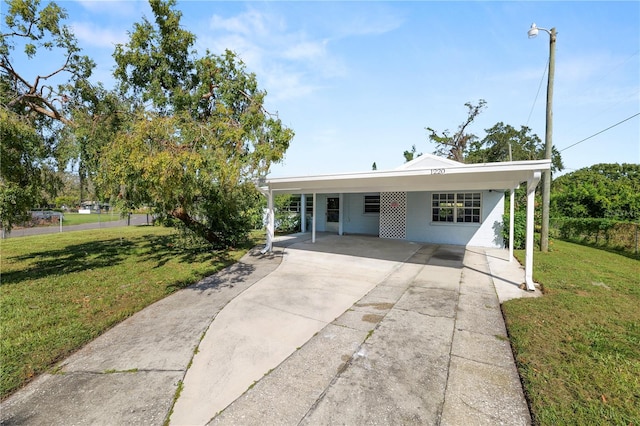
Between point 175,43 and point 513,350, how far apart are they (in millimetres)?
12042

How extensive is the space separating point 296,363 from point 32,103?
988 cm

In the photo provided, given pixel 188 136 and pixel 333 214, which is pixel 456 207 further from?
pixel 188 136

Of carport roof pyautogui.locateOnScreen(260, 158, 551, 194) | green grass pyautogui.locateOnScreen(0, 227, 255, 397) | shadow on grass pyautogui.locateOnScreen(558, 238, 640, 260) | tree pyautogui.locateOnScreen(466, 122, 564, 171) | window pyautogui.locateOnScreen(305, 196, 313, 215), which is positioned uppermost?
tree pyautogui.locateOnScreen(466, 122, 564, 171)

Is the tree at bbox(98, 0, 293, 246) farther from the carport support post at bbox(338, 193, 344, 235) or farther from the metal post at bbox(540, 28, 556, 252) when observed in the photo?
the metal post at bbox(540, 28, 556, 252)

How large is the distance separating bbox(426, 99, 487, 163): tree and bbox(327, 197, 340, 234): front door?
1899 cm

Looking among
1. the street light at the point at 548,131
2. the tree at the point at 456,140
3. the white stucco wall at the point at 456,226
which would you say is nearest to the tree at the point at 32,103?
the white stucco wall at the point at 456,226

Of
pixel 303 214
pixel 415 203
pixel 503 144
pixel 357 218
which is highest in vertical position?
pixel 503 144

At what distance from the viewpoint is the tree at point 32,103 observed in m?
5.58

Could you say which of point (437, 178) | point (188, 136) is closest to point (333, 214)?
point (437, 178)

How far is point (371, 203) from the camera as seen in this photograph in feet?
48.4

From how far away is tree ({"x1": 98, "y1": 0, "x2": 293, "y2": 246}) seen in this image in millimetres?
5051

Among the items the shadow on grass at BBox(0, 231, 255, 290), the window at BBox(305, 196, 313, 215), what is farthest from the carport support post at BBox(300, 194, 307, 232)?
the shadow on grass at BBox(0, 231, 255, 290)

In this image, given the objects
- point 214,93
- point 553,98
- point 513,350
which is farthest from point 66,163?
point 553,98

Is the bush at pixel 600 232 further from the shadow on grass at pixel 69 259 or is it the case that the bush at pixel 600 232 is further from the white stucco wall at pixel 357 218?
the shadow on grass at pixel 69 259
